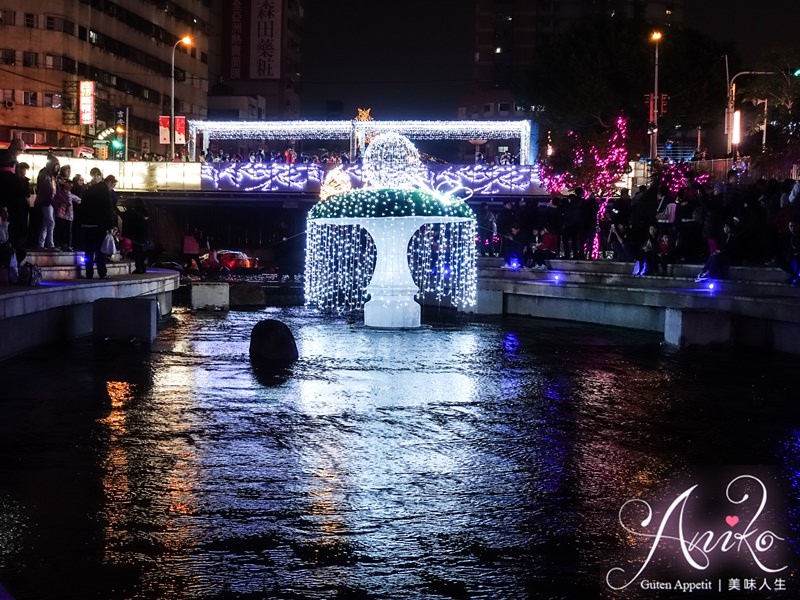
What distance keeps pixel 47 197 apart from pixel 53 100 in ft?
169

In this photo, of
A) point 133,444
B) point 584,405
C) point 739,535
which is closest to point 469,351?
point 584,405

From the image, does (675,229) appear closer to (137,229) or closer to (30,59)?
(137,229)

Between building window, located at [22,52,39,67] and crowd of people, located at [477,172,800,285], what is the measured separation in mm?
45325

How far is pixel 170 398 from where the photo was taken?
10664 mm

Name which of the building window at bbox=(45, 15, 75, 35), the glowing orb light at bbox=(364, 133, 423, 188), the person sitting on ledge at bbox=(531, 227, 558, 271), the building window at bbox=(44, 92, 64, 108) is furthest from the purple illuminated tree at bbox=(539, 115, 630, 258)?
the building window at bbox=(45, 15, 75, 35)

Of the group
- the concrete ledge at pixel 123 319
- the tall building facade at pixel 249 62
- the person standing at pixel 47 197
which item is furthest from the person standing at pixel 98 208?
the tall building facade at pixel 249 62

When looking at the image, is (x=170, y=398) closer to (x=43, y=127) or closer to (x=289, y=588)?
(x=289, y=588)

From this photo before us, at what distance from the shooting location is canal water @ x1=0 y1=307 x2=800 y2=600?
17.0ft

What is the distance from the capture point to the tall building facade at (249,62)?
9606 centimetres

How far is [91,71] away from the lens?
73062mm

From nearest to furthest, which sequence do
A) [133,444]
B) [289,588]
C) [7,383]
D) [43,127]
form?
[289,588] → [133,444] → [7,383] → [43,127]

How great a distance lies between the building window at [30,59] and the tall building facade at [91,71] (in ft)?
0.20

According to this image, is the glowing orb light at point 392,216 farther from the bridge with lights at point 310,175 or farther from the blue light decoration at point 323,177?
the blue light decoration at point 323,177

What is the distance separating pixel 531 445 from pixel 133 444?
2991mm
